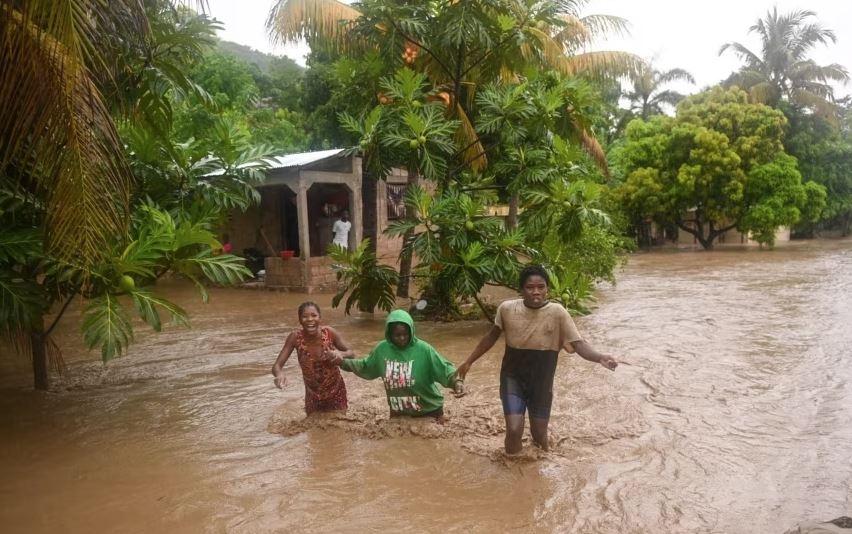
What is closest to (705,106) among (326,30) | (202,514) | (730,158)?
(730,158)

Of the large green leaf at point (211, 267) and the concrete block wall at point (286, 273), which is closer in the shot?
the large green leaf at point (211, 267)

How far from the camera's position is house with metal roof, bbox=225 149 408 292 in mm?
14977

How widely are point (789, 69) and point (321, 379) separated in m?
30.9

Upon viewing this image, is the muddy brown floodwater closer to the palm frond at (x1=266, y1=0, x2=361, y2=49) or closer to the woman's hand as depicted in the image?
the woman's hand

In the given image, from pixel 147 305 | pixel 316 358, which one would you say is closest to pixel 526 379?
pixel 316 358

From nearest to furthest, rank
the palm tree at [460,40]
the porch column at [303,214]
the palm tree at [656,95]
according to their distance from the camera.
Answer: the palm tree at [460,40] → the porch column at [303,214] → the palm tree at [656,95]

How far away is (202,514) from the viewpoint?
4.28 metres

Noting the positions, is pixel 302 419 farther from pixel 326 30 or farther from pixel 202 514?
pixel 326 30

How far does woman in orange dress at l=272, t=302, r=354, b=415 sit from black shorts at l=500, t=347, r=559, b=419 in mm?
1324

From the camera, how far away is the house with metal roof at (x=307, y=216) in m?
15.0

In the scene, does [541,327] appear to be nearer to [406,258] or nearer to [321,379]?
[321,379]

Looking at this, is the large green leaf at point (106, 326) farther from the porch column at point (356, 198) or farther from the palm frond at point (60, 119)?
the porch column at point (356, 198)

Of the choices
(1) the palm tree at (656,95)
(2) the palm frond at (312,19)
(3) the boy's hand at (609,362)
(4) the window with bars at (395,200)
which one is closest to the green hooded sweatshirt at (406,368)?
(3) the boy's hand at (609,362)

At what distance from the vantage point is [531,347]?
475 cm
